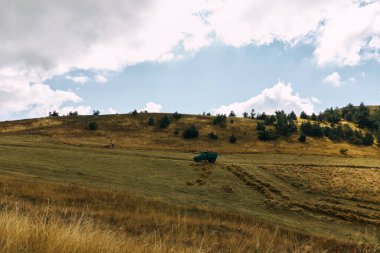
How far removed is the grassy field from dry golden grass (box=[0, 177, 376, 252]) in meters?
0.04

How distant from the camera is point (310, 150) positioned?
71.1m

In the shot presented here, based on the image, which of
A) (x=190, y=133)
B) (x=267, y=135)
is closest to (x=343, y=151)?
(x=267, y=135)

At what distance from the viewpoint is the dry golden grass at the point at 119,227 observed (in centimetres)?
473

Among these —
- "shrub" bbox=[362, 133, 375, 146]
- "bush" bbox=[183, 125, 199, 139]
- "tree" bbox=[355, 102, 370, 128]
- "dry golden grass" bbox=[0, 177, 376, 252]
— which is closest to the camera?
"dry golden grass" bbox=[0, 177, 376, 252]

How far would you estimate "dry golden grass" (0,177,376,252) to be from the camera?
473cm

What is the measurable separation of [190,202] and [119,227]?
→ 1137cm

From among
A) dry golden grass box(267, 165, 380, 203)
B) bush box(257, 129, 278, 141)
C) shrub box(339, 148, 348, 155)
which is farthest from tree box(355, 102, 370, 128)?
dry golden grass box(267, 165, 380, 203)

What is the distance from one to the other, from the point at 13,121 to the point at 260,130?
214 ft

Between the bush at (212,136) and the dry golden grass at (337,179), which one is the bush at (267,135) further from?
the dry golden grass at (337,179)

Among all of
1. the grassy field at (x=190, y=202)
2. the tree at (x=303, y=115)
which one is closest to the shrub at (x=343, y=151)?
the grassy field at (x=190, y=202)

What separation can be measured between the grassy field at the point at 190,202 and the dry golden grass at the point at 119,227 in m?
Result: 0.04

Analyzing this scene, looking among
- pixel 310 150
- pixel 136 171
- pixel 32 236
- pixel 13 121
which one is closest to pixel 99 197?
pixel 32 236

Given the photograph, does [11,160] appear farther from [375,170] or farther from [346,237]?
[375,170]

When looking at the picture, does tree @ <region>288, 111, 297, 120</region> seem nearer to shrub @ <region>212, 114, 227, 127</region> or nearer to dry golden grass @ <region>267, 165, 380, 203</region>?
shrub @ <region>212, 114, 227, 127</region>
